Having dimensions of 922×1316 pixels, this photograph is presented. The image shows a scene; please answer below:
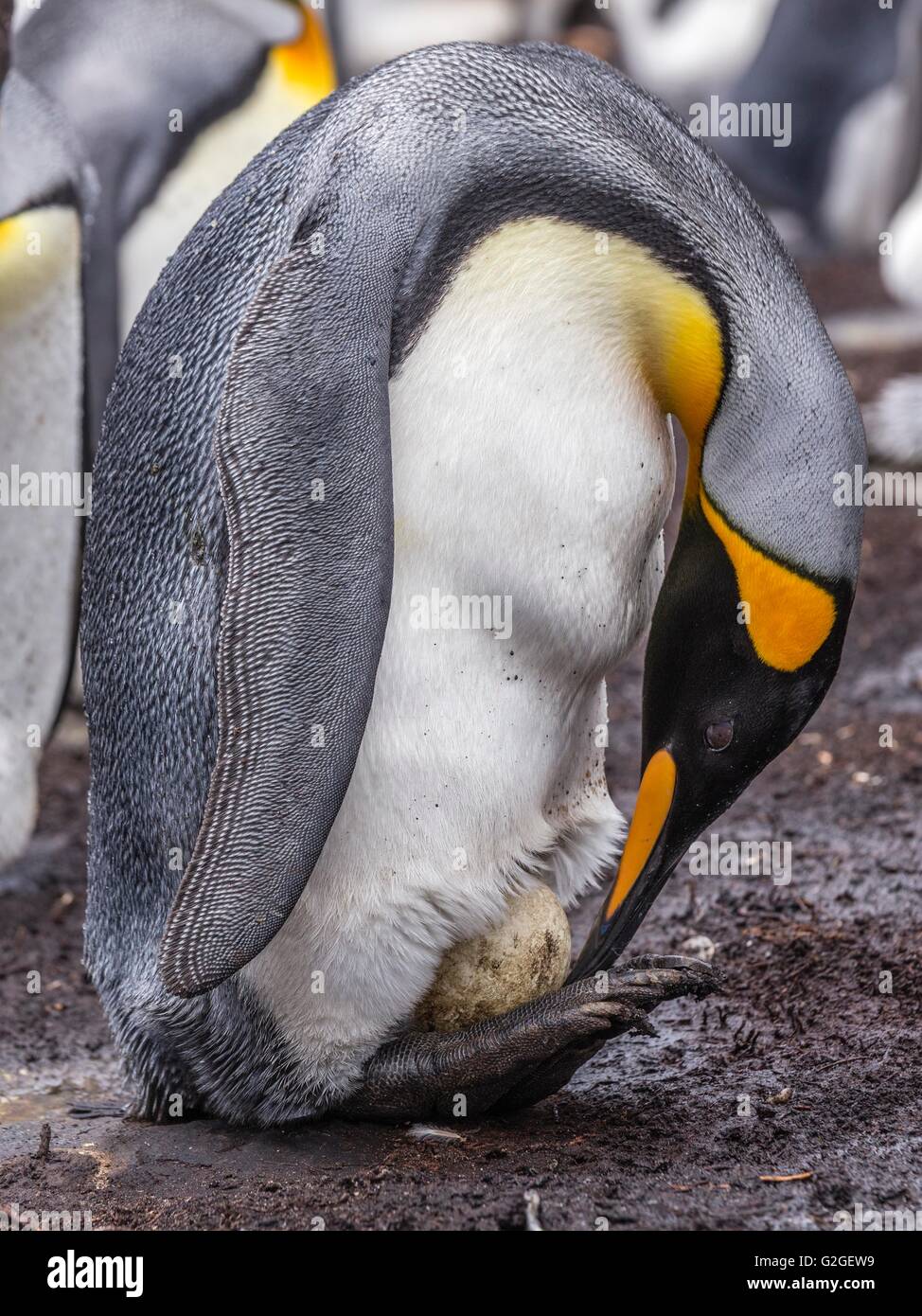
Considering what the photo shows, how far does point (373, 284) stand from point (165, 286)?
44 centimetres

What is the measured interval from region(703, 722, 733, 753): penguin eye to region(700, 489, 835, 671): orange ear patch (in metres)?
0.11

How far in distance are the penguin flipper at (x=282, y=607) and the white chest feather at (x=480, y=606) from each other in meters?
0.15

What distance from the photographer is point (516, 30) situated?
12922mm

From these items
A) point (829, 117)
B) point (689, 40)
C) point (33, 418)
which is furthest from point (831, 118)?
point (33, 418)

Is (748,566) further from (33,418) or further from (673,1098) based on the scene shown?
(33,418)

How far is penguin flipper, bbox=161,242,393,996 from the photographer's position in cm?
203

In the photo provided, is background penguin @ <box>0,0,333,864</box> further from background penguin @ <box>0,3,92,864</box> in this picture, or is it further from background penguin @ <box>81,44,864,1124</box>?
background penguin @ <box>81,44,864,1124</box>

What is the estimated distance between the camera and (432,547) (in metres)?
2.21

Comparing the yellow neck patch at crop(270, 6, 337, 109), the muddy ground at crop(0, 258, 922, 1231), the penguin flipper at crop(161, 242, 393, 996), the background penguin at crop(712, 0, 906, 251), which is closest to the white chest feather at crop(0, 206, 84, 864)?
the muddy ground at crop(0, 258, 922, 1231)

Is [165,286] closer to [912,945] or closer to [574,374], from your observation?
[574,374]

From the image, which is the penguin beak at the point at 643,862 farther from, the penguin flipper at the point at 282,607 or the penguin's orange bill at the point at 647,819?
the penguin flipper at the point at 282,607

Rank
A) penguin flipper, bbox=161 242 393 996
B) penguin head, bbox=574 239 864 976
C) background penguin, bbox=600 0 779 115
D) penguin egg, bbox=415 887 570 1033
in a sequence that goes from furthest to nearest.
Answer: background penguin, bbox=600 0 779 115
penguin egg, bbox=415 887 570 1033
penguin head, bbox=574 239 864 976
penguin flipper, bbox=161 242 393 996
